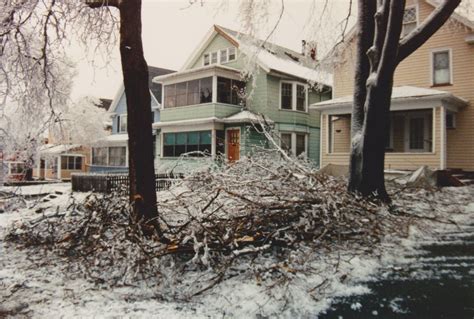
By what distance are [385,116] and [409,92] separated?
8413mm

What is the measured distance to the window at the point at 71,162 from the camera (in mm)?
36562

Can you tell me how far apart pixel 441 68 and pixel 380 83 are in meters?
10.7

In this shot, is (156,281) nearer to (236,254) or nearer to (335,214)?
(236,254)

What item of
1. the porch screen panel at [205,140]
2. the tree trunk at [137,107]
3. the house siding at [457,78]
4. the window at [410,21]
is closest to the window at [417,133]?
the house siding at [457,78]

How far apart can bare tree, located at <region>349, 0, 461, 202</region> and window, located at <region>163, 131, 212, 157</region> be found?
14114mm

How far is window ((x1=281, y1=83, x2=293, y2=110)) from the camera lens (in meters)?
21.9

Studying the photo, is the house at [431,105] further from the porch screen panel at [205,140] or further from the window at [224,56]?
the window at [224,56]

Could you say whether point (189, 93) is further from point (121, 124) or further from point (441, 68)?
point (441, 68)

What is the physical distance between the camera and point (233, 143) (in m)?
20.9

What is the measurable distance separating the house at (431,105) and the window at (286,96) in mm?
4668

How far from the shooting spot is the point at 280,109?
21516 millimetres

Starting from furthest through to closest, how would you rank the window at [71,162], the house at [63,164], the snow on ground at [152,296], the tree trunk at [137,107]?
1. the window at [71,162]
2. the house at [63,164]
3. the tree trunk at [137,107]
4. the snow on ground at [152,296]

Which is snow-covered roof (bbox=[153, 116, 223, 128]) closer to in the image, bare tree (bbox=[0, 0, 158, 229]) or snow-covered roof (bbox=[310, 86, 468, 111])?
snow-covered roof (bbox=[310, 86, 468, 111])

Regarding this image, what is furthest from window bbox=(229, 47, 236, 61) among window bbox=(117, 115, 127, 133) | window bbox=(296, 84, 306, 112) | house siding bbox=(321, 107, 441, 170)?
window bbox=(117, 115, 127, 133)
